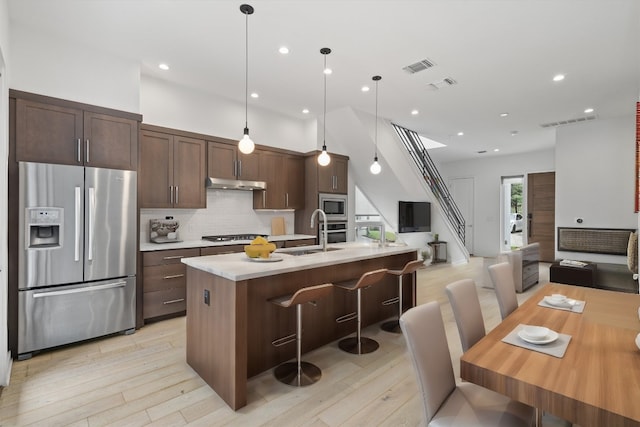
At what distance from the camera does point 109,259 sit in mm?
3275

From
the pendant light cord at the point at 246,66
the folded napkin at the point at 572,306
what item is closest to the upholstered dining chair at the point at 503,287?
the folded napkin at the point at 572,306

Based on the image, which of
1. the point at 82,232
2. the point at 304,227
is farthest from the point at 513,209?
the point at 82,232

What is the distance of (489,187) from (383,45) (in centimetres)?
753

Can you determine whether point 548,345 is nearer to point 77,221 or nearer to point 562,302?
point 562,302

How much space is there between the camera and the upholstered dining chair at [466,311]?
1805 mm

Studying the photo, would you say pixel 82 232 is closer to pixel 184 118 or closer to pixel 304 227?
pixel 184 118

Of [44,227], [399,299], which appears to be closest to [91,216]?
[44,227]

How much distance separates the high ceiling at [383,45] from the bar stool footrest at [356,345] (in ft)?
10.2

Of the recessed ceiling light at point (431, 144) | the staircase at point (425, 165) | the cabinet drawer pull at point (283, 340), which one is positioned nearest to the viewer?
the cabinet drawer pull at point (283, 340)

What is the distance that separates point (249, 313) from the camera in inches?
97.0

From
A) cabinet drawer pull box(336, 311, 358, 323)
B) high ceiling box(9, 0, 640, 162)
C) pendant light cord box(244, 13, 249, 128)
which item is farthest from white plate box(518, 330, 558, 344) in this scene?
pendant light cord box(244, 13, 249, 128)

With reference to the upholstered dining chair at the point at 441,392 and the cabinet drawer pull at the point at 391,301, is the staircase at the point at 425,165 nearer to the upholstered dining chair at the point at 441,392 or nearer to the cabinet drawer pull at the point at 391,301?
the cabinet drawer pull at the point at 391,301

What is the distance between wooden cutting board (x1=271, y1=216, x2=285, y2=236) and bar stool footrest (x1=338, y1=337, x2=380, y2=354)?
104 inches

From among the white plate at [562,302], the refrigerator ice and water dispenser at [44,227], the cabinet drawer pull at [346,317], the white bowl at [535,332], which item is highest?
the refrigerator ice and water dispenser at [44,227]
